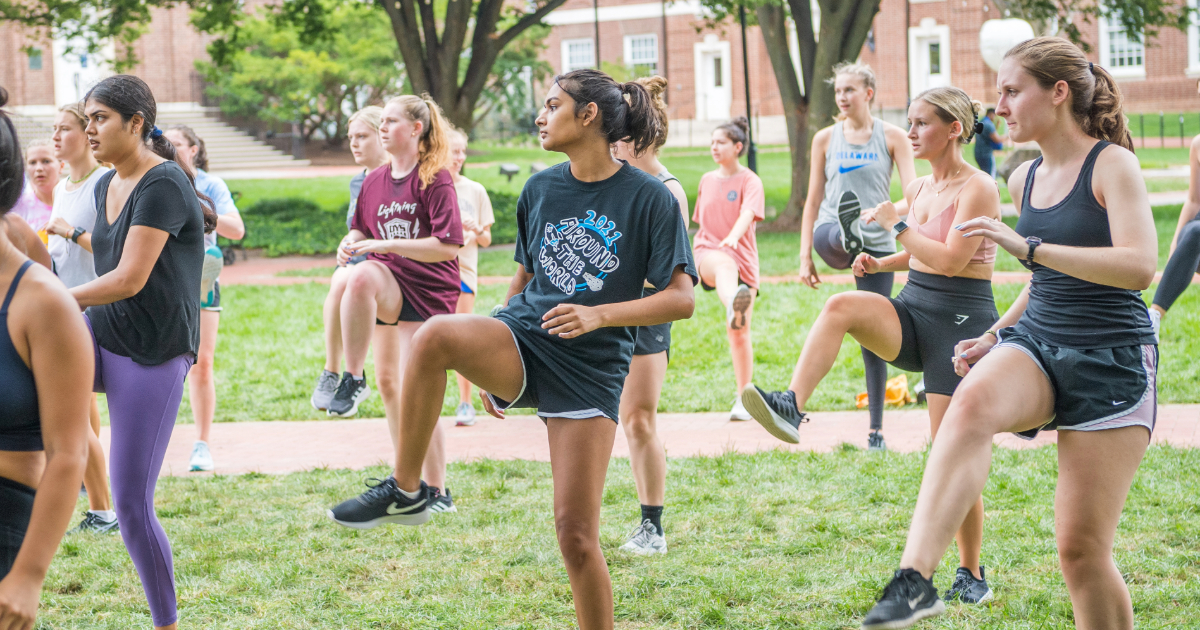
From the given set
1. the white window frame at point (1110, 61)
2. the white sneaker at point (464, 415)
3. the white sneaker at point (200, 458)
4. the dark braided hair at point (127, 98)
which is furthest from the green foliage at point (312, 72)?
the dark braided hair at point (127, 98)

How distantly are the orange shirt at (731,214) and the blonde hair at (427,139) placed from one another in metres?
2.86

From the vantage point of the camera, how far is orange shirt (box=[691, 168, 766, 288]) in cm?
826

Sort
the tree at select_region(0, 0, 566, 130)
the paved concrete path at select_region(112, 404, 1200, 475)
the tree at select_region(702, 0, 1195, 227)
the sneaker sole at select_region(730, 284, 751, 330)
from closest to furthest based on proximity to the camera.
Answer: the sneaker sole at select_region(730, 284, 751, 330)
the paved concrete path at select_region(112, 404, 1200, 475)
the tree at select_region(702, 0, 1195, 227)
the tree at select_region(0, 0, 566, 130)

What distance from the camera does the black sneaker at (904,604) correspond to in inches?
113

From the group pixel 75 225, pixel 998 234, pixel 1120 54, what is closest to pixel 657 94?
pixel 998 234

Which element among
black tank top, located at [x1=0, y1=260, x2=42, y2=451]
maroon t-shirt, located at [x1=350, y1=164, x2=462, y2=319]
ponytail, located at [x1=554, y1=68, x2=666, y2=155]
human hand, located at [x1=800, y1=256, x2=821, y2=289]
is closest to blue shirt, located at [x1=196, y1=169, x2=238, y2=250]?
maroon t-shirt, located at [x1=350, y1=164, x2=462, y2=319]

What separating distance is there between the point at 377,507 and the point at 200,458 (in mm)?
4110

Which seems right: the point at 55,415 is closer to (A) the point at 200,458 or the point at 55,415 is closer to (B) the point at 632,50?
(A) the point at 200,458

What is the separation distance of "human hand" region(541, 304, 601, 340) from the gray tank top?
392 centimetres

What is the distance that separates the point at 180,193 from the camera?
399 centimetres

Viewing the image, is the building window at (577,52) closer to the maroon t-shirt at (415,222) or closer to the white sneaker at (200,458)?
the white sneaker at (200,458)

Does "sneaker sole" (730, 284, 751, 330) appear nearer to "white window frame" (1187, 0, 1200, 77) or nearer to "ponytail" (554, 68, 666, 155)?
"ponytail" (554, 68, 666, 155)

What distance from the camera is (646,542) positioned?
5504 mm

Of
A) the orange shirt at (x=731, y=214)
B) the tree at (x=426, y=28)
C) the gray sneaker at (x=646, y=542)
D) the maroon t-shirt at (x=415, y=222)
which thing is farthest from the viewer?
the tree at (x=426, y=28)
